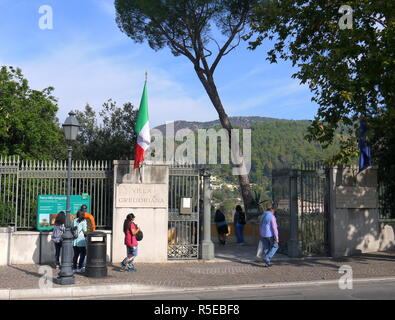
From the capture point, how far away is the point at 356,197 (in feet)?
47.8

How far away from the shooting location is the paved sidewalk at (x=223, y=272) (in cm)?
1041

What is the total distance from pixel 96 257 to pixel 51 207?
3.07 metres

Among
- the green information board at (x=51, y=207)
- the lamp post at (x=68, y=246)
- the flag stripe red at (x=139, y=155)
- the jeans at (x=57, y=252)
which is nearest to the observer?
the lamp post at (x=68, y=246)

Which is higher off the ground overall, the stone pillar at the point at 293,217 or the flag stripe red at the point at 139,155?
the flag stripe red at the point at 139,155

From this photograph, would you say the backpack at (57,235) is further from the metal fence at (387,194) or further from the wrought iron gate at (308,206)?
the metal fence at (387,194)

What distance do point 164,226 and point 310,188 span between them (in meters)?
4.84

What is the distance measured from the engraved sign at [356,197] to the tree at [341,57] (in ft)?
6.42

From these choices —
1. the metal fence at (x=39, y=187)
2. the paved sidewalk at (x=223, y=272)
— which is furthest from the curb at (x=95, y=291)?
the metal fence at (x=39, y=187)

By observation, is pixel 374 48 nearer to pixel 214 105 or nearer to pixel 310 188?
pixel 310 188

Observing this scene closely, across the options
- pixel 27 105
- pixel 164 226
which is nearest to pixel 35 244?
pixel 164 226

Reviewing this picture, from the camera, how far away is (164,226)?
1359 centimetres

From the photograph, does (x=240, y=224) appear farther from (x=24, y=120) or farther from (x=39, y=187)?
(x=24, y=120)

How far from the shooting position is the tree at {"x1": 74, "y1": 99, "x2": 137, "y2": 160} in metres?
22.2

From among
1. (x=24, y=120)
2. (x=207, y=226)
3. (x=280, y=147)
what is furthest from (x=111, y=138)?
(x=280, y=147)
